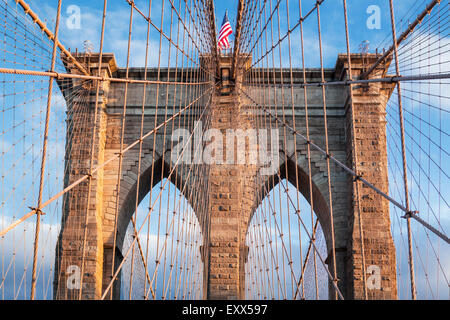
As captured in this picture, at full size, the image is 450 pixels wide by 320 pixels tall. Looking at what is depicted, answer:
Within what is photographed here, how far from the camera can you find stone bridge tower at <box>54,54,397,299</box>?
12.7 metres

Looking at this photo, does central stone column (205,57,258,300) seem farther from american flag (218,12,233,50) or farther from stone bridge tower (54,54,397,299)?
american flag (218,12,233,50)

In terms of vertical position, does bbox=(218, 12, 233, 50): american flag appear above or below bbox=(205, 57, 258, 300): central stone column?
above

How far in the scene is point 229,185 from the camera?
13.4 metres

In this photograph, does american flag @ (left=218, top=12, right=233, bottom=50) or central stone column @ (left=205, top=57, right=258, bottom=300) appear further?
american flag @ (left=218, top=12, right=233, bottom=50)

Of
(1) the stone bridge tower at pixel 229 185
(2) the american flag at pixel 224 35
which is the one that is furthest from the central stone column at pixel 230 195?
(2) the american flag at pixel 224 35

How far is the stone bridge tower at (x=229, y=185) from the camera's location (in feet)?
41.8

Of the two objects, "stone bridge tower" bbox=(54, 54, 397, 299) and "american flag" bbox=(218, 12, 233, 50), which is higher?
"american flag" bbox=(218, 12, 233, 50)

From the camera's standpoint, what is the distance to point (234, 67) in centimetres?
1391

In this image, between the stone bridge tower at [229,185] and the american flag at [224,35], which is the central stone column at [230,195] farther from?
the american flag at [224,35]

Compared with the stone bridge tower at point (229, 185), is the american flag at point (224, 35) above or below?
above

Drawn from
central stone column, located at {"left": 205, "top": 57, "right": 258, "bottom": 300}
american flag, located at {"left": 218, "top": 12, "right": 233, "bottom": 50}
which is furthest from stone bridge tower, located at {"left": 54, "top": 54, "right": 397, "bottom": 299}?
american flag, located at {"left": 218, "top": 12, "right": 233, "bottom": 50}

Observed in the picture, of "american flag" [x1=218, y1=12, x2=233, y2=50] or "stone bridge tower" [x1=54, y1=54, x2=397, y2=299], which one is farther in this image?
"american flag" [x1=218, y1=12, x2=233, y2=50]
